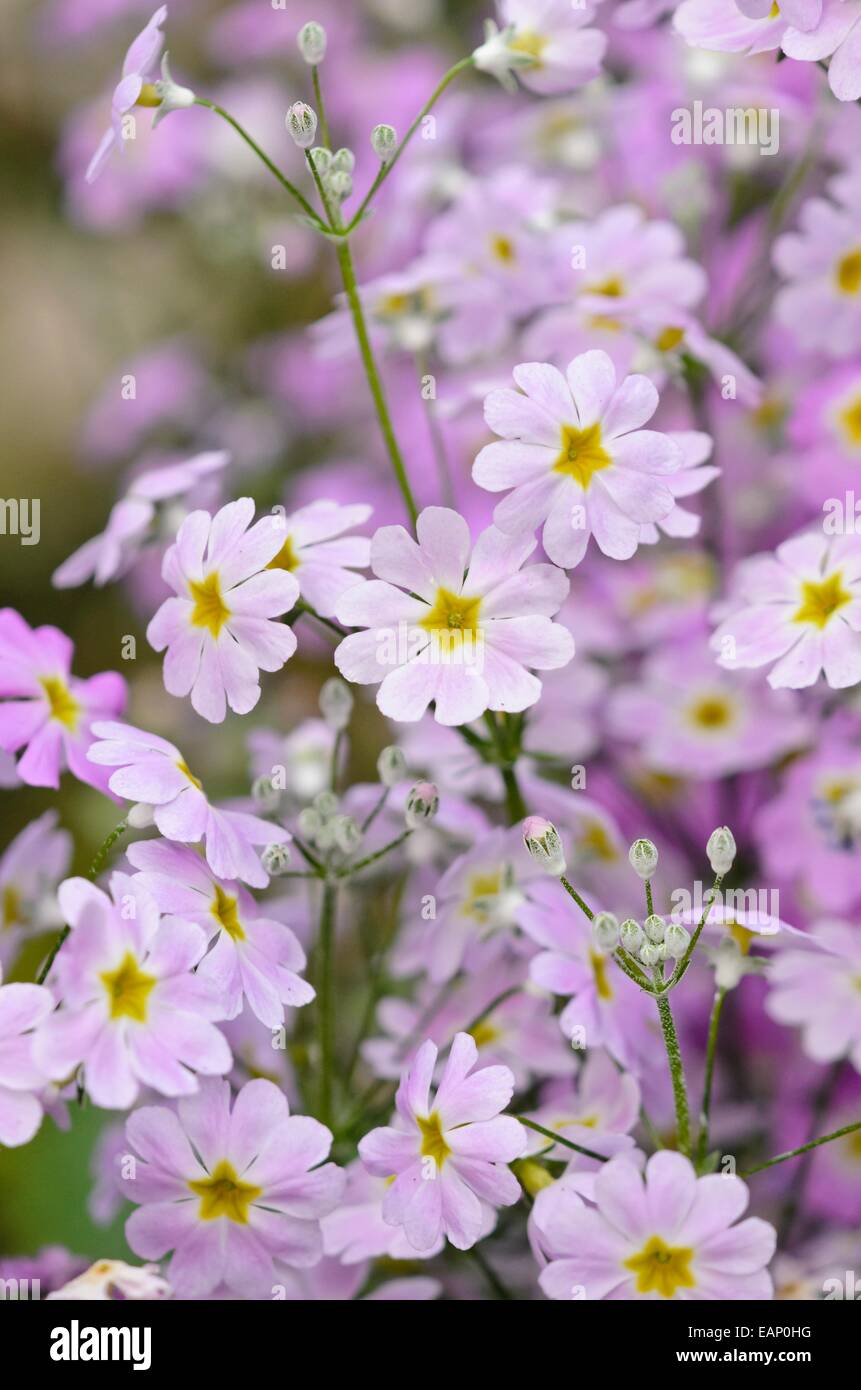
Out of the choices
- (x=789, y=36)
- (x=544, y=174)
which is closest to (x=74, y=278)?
(x=544, y=174)

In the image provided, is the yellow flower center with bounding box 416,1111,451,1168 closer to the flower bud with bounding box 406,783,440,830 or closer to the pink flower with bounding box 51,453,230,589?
the flower bud with bounding box 406,783,440,830

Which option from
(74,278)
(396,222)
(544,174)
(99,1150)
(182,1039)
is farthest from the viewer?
(74,278)

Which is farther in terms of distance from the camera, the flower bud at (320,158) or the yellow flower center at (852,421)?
the yellow flower center at (852,421)

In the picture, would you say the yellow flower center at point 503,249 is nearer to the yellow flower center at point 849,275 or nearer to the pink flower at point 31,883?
the yellow flower center at point 849,275

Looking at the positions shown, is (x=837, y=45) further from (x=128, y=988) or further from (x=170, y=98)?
(x=128, y=988)

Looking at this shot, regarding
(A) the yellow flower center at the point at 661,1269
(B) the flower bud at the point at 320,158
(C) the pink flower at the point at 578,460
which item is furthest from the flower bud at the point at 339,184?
(A) the yellow flower center at the point at 661,1269

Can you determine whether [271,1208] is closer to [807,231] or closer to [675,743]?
[675,743]
